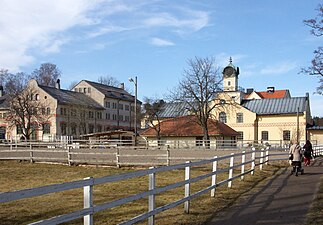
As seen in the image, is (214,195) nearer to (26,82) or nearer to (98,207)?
(98,207)

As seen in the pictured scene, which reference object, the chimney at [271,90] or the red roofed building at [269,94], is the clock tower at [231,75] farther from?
the chimney at [271,90]

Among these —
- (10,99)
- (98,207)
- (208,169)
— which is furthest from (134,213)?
(10,99)

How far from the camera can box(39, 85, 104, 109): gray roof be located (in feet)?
252

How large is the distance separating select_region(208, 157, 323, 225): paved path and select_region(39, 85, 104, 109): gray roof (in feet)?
206

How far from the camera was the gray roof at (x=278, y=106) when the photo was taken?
236ft

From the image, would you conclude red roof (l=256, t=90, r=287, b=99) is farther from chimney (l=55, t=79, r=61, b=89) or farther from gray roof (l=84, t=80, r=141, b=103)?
chimney (l=55, t=79, r=61, b=89)

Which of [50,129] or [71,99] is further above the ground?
[71,99]

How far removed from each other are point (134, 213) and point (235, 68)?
320 ft

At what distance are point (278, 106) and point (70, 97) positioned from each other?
39.1 metres

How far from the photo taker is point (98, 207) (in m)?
5.71

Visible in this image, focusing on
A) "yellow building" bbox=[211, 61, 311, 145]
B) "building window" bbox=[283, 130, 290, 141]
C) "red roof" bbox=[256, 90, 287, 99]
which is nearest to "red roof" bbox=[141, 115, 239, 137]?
"yellow building" bbox=[211, 61, 311, 145]

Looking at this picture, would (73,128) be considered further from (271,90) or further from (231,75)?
(271,90)

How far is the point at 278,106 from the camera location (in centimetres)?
7369

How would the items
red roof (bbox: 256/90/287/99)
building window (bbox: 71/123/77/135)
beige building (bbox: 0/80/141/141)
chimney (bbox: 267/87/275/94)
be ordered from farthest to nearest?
chimney (bbox: 267/87/275/94) < red roof (bbox: 256/90/287/99) < building window (bbox: 71/123/77/135) < beige building (bbox: 0/80/141/141)
